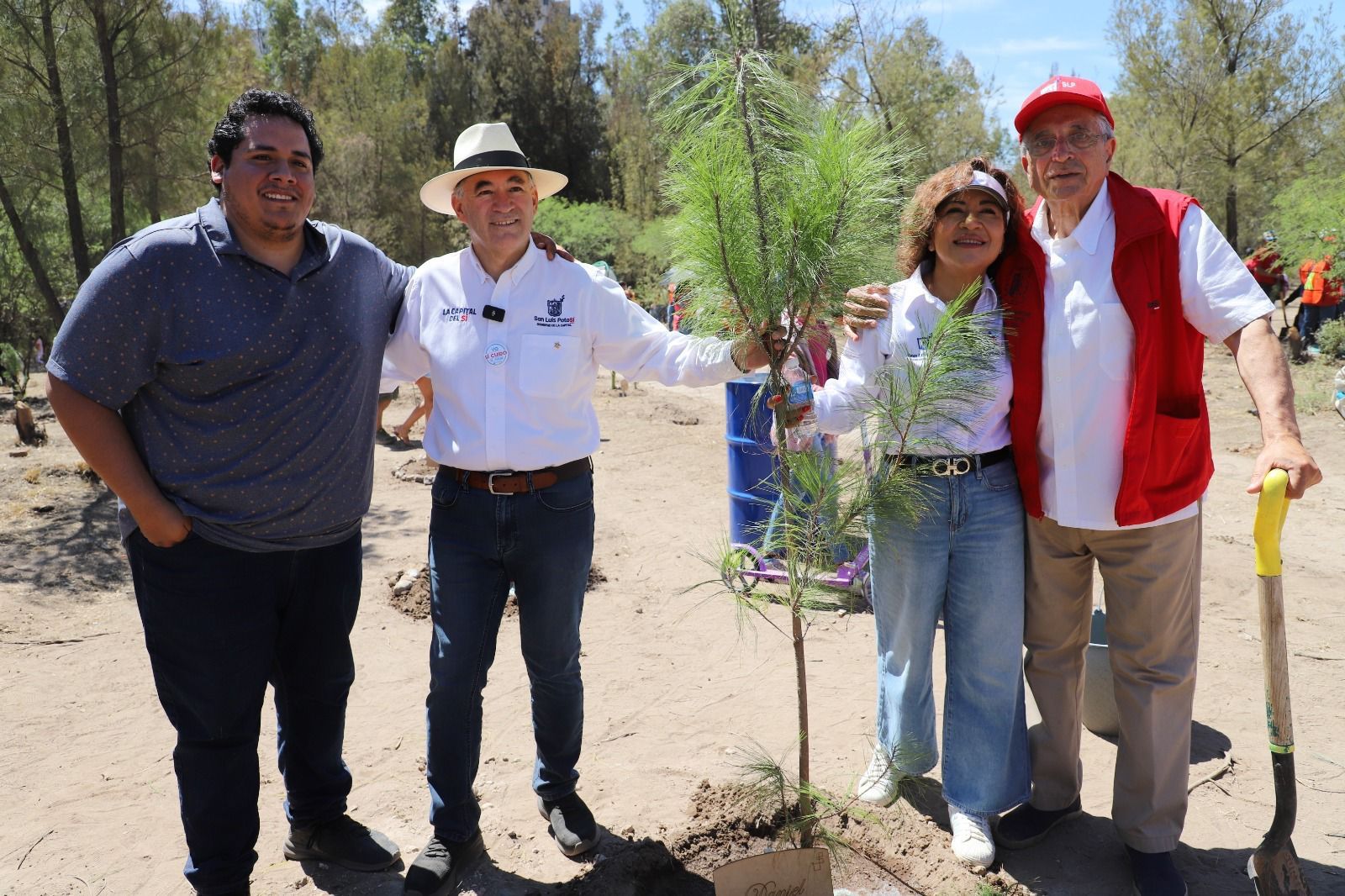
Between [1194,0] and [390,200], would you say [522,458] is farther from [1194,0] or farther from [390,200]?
[390,200]

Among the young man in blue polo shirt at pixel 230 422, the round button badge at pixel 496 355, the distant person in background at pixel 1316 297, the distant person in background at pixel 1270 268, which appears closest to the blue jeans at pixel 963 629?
the round button badge at pixel 496 355

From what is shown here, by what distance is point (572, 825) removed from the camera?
2.96 metres

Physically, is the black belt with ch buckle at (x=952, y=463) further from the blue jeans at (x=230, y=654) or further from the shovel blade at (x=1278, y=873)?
the blue jeans at (x=230, y=654)

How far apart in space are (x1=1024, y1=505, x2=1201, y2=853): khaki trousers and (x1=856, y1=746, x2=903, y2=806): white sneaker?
1.79 ft

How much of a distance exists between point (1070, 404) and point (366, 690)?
328 cm

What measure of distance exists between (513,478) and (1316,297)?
15.2m

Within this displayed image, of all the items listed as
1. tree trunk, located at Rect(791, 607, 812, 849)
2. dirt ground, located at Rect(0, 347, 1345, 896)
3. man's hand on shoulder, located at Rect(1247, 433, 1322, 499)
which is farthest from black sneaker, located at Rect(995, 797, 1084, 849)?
man's hand on shoulder, located at Rect(1247, 433, 1322, 499)

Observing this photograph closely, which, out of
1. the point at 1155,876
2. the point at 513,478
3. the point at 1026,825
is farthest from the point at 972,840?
the point at 513,478

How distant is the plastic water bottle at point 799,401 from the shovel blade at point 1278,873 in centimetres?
164

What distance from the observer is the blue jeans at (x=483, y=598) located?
266 cm

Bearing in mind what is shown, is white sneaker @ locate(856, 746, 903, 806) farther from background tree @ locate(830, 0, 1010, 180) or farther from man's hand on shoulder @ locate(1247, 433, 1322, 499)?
background tree @ locate(830, 0, 1010, 180)

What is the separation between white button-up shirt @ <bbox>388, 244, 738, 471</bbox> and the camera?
264 cm

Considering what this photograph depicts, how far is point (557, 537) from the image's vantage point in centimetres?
269

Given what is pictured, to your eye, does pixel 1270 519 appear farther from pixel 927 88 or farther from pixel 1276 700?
pixel 927 88
